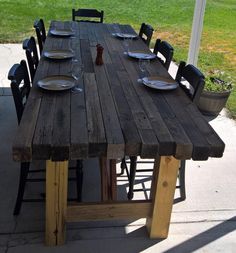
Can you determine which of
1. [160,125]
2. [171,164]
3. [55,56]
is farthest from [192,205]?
[55,56]

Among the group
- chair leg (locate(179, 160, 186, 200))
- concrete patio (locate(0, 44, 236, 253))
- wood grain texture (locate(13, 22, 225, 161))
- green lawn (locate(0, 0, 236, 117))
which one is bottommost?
green lawn (locate(0, 0, 236, 117))

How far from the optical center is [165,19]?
974 centimetres

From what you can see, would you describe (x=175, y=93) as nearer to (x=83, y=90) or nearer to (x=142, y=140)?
(x=83, y=90)

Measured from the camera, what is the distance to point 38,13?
9.58 m

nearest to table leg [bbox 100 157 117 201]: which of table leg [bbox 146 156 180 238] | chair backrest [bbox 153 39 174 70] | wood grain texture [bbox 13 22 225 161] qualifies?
table leg [bbox 146 156 180 238]

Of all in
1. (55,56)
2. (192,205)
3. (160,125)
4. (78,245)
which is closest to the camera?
(160,125)

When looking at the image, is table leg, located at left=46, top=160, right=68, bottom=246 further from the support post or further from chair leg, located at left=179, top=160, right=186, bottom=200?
the support post

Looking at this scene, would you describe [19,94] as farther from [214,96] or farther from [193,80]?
[214,96]

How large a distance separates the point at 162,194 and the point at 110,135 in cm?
62

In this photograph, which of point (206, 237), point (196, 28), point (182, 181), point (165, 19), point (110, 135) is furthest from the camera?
point (165, 19)

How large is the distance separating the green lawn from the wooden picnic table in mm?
3574

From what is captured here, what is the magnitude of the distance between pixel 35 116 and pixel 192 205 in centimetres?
137

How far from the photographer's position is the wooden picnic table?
1.77 m

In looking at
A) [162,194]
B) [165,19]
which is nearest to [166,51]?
[162,194]
